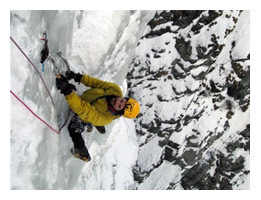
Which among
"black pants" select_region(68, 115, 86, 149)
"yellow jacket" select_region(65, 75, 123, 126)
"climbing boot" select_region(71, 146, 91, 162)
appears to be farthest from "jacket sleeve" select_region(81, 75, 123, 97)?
Answer: "climbing boot" select_region(71, 146, 91, 162)

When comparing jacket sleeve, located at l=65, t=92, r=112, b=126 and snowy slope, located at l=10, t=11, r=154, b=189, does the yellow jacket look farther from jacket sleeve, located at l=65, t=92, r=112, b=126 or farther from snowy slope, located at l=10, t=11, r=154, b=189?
snowy slope, located at l=10, t=11, r=154, b=189

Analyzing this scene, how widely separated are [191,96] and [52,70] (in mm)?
6381

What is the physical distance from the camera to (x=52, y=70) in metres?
2.74

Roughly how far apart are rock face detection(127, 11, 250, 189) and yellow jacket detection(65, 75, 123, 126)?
504 centimetres

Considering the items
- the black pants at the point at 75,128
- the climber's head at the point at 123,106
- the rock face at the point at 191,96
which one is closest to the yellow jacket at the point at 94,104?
the climber's head at the point at 123,106

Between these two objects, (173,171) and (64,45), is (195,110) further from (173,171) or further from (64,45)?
(64,45)

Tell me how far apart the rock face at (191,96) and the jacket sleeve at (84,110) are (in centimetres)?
543

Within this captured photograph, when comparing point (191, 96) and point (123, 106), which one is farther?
point (191, 96)

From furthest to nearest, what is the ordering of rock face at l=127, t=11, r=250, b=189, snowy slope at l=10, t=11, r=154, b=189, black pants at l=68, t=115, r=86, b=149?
rock face at l=127, t=11, r=250, b=189
black pants at l=68, t=115, r=86, b=149
snowy slope at l=10, t=11, r=154, b=189

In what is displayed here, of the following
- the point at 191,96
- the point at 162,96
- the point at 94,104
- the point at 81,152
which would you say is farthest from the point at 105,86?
the point at 191,96

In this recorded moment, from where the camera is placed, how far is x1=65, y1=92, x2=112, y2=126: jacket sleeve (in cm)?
243

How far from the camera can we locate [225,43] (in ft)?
26.5

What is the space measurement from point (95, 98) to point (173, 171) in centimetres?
749

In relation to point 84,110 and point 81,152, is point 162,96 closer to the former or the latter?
point 81,152
